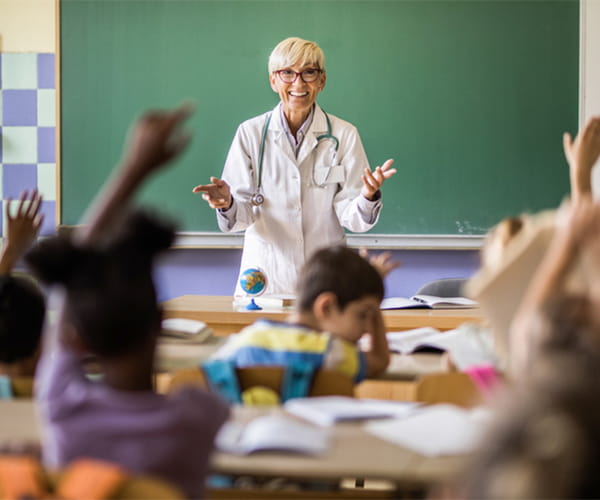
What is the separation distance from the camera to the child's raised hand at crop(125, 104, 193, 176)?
1237mm

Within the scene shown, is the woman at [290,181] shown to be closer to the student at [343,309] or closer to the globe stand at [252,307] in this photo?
the globe stand at [252,307]

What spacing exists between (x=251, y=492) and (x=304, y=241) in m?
2.46

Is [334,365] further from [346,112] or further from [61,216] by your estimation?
[61,216]

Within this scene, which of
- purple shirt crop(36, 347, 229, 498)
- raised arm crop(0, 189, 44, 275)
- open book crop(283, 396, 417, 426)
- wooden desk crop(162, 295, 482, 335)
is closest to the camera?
purple shirt crop(36, 347, 229, 498)

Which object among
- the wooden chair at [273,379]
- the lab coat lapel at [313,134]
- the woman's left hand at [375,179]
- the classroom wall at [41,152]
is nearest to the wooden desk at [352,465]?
the wooden chair at [273,379]

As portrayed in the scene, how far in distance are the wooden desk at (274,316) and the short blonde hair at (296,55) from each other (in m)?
1.10

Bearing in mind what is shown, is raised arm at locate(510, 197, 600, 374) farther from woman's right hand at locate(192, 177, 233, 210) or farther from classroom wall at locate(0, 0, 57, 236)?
classroom wall at locate(0, 0, 57, 236)

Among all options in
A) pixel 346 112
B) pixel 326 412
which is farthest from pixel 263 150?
pixel 326 412

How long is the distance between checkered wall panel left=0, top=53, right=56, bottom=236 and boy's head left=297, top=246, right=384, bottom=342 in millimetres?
2978

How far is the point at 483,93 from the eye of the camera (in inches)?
179

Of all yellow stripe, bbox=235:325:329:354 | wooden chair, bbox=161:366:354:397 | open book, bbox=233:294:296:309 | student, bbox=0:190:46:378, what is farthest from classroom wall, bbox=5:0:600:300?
wooden chair, bbox=161:366:354:397

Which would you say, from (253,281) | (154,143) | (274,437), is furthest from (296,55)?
(274,437)

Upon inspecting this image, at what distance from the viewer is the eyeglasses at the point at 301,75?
3.54 metres

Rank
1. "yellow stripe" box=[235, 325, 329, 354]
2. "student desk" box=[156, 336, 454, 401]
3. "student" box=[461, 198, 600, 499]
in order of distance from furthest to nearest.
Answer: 1. "student desk" box=[156, 336, 454, 401]
2. "yellow stripe" box=[235, 325, 329, 354]
3. "student" box=[461, 198, 600, 499]
